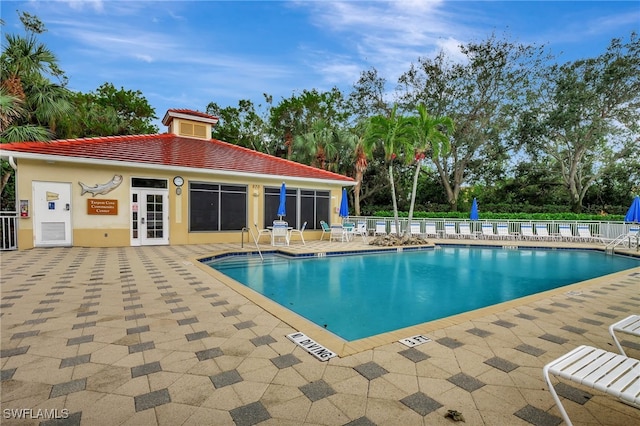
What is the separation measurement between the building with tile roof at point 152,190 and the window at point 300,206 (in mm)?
45

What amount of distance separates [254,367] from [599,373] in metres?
2.38

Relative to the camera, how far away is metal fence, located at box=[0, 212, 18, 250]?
9.52 meters

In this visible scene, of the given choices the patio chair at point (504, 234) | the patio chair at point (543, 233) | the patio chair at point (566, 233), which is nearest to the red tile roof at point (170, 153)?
the patio chair at point (504, 234)

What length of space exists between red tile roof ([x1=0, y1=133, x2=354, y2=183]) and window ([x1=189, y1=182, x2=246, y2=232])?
89 cm

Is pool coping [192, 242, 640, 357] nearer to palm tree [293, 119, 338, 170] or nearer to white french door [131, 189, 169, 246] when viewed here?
white french door [131, 189, 169, 246]

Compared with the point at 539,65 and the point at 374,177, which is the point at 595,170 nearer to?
the point at 539,65

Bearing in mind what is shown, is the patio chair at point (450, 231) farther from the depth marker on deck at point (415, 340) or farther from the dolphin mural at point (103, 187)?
the dolphin mural at point (103, 187)

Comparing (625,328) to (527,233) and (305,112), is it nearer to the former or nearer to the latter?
(527,233)

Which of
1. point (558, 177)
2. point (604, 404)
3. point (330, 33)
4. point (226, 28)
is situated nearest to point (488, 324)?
point (604, 404)

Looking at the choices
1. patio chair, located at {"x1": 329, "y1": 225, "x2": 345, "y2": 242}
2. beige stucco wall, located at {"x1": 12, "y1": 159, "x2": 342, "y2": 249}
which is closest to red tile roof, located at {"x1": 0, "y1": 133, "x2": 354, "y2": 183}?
beige stucco wall, located at {"x1": 12, "y1": 159, "x2": 342, "y2": 249}

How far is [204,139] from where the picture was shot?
15.8 m

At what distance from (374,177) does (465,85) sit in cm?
880

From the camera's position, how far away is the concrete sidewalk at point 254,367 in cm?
215

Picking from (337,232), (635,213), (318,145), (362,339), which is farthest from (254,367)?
(318,145)
